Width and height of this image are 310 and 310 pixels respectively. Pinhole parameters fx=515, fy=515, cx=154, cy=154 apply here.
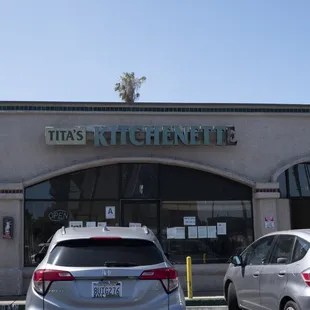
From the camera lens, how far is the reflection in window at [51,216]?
13484 mm

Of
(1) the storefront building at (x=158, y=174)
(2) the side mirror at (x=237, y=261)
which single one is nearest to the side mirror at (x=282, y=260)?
(2) the side mirror at (x=237, y=261)

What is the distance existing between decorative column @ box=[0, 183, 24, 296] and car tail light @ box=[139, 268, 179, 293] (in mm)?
7812

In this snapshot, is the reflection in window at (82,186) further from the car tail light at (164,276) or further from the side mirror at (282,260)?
the car tail light at (164,276)

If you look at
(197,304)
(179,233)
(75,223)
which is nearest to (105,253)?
(197,304)

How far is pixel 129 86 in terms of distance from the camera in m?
40.1

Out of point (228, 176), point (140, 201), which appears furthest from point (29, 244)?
point (228, 176)

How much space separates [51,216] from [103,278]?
801 cm

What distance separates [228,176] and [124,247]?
8.12 m

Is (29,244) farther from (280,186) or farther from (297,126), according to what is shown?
(297,126)

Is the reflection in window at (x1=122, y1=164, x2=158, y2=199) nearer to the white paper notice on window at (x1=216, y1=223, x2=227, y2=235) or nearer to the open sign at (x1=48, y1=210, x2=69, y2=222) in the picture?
the open sign at (x1=48, y1=210, x2=69, y2=222)

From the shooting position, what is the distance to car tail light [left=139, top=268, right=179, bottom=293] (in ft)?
19.7

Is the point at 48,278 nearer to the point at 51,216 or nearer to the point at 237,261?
the point at 237,261

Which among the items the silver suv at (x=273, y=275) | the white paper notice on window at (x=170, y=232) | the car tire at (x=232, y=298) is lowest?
the car tire at (x=232, y=298)

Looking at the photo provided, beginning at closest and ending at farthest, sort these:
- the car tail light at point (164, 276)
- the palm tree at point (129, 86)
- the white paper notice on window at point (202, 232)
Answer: the car tail light at point (164, 276)
the white paper notice on window at point (202, 232)
the palm tree at point (129, 86)
